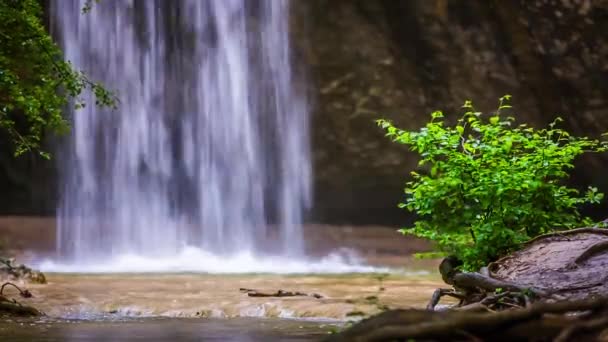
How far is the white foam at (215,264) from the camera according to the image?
61.1 feet

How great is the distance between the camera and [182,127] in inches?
956

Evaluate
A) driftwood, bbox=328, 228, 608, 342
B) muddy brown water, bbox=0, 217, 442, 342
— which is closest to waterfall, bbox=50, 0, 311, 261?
muddy brown water, bbox=0, 217, 442, 342

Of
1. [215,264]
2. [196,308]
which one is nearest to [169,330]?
[196,308]

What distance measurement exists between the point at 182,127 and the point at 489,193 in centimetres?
1712

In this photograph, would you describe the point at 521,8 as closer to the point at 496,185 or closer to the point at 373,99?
the point at 373,99

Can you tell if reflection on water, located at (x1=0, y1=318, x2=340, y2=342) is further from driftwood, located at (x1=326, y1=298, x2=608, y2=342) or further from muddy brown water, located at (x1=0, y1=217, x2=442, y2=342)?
driftwood, located at (x1=326, y1=298, x2=608, y2=342)

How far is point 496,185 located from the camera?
8.07m

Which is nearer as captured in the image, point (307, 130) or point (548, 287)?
point (548, 287)

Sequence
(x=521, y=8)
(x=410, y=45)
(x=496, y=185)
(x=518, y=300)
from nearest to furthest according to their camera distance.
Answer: (x=518, y=300), (x=496, y=185), (x=521, y=8), (x=410, y=45)

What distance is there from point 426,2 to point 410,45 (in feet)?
4.69

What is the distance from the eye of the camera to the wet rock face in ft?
66.9

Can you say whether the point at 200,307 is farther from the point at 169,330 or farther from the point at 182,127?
the point at 182,127

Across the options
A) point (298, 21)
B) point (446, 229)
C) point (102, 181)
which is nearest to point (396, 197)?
point (298, 21)

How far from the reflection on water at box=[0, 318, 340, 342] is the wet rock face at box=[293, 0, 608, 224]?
1407cm
